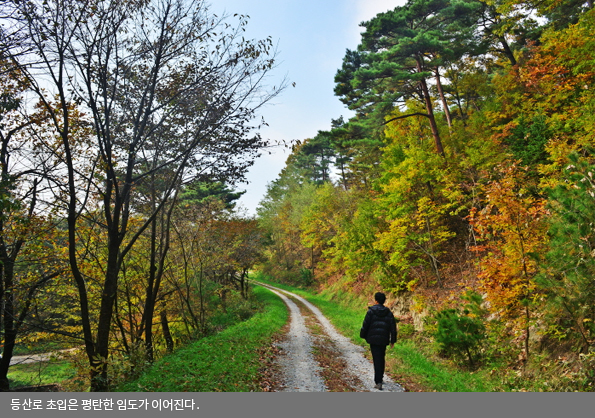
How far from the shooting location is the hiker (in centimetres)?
634

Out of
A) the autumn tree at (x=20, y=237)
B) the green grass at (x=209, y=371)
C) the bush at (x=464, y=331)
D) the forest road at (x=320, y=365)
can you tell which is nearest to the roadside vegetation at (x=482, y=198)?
the bush at (x=464, y=331)

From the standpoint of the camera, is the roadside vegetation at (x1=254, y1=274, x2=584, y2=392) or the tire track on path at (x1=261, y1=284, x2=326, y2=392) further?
the tire track on path at (x1=261, y1=284, x2=326, y2=392)

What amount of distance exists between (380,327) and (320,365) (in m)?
2.84

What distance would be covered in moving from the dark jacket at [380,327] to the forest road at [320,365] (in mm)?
1076

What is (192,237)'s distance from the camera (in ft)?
52.3

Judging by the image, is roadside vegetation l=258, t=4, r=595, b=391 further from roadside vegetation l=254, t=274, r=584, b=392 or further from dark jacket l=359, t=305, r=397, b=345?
dark jacket l=359, t=305, r=397, b=345

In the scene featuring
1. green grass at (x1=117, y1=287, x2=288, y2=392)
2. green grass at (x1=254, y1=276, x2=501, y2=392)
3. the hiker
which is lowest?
green grass at (x1=254, y1=276, x2=501, y2=392)

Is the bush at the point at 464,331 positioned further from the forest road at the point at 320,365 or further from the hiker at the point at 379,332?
the hiker at the point at 379,332

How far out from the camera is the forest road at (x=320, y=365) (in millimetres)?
6652

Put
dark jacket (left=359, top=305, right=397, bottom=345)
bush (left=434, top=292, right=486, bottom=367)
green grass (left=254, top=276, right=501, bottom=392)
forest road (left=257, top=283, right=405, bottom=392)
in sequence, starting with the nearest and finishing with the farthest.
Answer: dark jacket (left=359, top=305, right=397, bottom=345)
forest road (left=257, top=283, right=405, bottom=392)
green grass (left=254, top=276, right=501, bottom=392)
bush (left=434, top=292, right=486, bottom=367)

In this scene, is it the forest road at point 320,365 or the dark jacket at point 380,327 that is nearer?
the dark jacket at point 380,327

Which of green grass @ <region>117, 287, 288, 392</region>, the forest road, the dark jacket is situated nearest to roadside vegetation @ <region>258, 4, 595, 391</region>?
the forest road

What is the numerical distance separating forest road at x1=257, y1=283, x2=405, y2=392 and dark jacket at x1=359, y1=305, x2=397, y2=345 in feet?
3.53

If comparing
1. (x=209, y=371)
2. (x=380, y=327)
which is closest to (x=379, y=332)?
(x=380, y=327)
